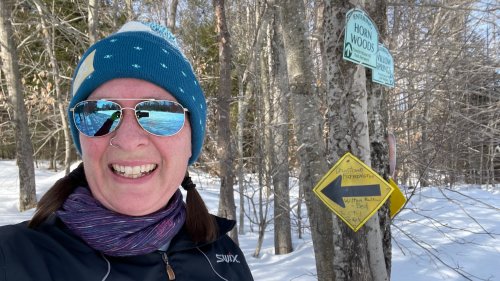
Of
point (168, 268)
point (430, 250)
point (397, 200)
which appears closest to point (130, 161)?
point (168, 268)

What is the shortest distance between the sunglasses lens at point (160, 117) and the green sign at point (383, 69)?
1717 millimetres

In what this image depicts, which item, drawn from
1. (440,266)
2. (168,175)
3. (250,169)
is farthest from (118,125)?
(250,169)

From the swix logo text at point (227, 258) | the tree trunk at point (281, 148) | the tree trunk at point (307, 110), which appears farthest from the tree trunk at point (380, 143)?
the tree trunk at point (281, 148)

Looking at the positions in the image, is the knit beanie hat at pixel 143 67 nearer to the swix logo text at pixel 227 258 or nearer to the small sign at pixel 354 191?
the swix logo text at pixel 227 258

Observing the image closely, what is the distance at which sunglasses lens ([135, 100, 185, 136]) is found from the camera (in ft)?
4.30

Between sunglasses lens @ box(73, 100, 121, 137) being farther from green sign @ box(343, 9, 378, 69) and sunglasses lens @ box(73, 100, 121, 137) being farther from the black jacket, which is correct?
green sign @ box(343, 9, 378, 69)

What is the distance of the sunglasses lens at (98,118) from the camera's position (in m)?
1.28

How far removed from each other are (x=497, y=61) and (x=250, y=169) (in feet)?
17.0

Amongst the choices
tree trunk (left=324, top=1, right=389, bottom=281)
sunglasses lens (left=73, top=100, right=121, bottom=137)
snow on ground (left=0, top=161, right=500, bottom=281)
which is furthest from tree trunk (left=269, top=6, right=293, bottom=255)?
sunglasses lens (left=73, top=100, right=121, bottom=137)

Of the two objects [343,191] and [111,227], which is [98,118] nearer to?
[111,227]

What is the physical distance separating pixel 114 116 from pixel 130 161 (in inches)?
5.8

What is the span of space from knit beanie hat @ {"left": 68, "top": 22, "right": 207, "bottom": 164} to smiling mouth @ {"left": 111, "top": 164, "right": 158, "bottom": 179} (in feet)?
0.81

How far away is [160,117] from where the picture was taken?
4.31 ft

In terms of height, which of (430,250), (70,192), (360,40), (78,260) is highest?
(360,40)
